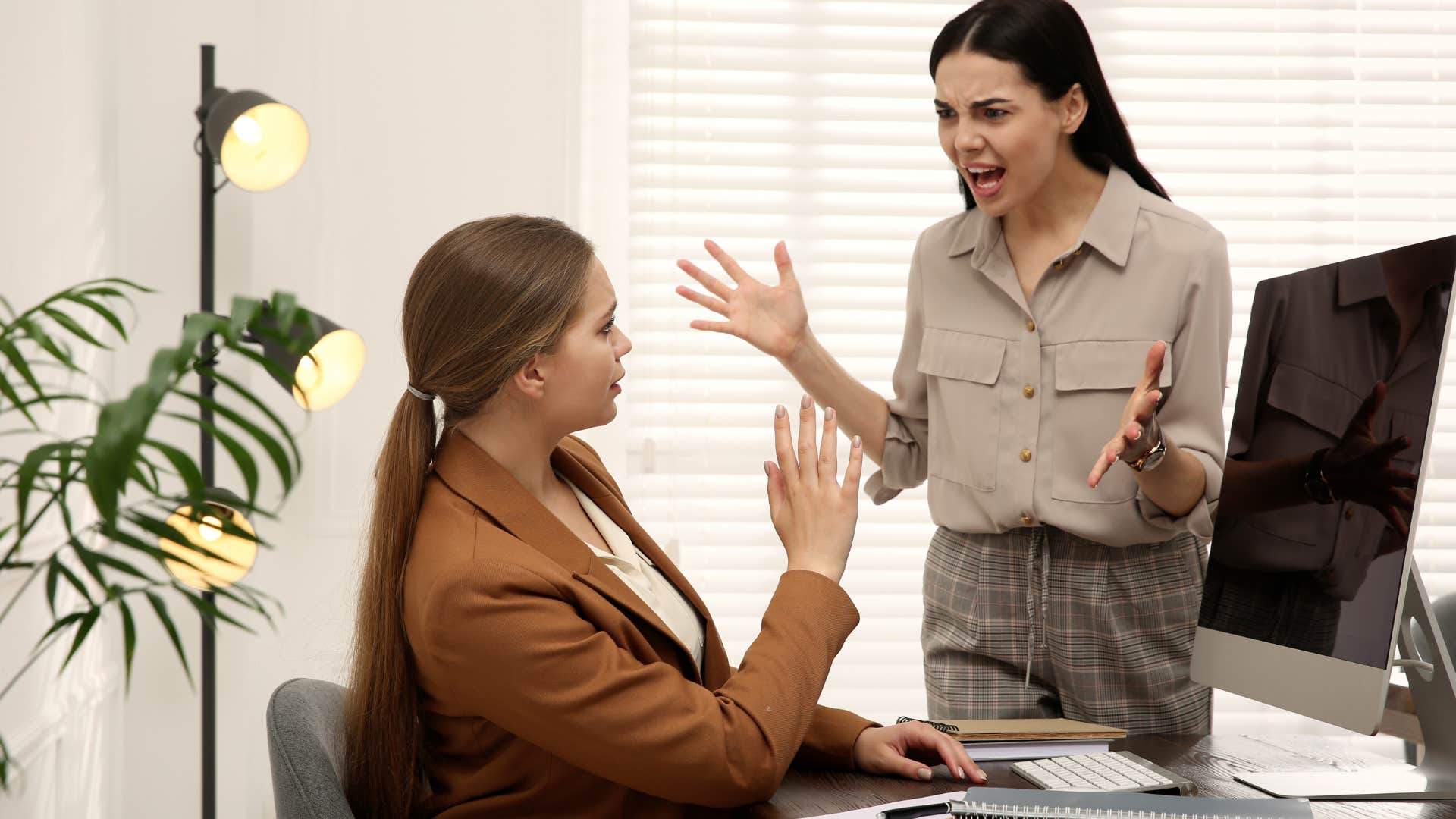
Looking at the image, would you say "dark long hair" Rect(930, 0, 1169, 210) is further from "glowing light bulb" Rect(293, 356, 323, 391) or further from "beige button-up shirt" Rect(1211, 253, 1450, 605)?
"glowing light bulb" Rect(293, 356, 323, 391)

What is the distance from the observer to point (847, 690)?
286 centimetres

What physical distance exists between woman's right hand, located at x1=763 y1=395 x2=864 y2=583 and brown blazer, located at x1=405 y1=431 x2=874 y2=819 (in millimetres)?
33

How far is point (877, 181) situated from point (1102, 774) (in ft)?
6.14

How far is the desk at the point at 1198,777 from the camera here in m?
1.22

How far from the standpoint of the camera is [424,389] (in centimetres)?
136

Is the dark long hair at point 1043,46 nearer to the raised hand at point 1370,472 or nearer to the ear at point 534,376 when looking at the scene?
the raised hand at point 1370,472

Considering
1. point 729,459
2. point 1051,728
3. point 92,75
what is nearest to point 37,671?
point 92,75

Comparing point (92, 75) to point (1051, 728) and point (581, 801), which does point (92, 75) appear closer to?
point (581, 801)

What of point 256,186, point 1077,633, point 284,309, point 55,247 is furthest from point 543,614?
point 55,247

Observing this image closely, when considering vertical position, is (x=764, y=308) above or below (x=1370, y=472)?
above

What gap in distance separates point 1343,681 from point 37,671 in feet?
7.63

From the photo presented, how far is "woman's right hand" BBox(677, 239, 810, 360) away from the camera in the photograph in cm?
191

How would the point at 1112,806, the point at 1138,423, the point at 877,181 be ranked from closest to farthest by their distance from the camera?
the point at 1112,806 → the point at 1138,423 → the point at 877,181

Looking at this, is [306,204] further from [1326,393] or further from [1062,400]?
[1326,393]
